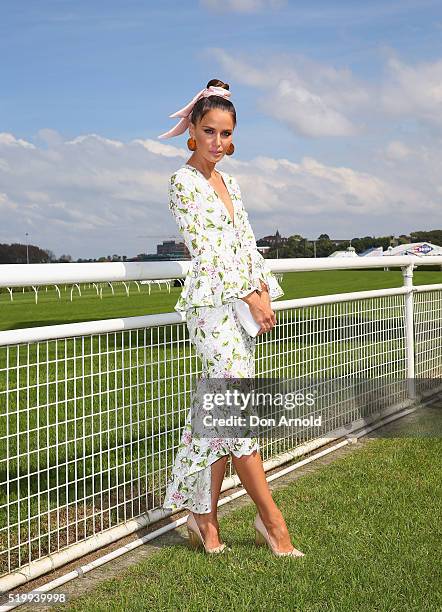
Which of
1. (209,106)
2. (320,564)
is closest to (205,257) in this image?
(209,106)

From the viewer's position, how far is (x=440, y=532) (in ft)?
12.6

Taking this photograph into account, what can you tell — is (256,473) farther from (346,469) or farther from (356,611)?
(346,469)

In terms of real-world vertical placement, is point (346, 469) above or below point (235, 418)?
below

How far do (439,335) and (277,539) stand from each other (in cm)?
445

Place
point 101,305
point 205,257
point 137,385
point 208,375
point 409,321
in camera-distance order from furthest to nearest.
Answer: point 101,305 → point 409,321 → point 137,385 → point 208,375 → point 205,257

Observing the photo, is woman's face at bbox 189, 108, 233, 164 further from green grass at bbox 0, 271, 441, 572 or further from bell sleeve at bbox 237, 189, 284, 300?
green grass at bbox 0, 271, 441, 572

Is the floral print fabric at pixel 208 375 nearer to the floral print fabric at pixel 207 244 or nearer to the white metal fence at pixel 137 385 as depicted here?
the floral print fabric at pixel 207 244

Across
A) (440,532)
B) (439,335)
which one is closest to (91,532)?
(440,532)

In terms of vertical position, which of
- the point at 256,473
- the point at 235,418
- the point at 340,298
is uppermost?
the point at 340,298

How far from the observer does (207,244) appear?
337cm

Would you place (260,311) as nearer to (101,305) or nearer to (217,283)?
(217,283)

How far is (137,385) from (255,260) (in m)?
0.82

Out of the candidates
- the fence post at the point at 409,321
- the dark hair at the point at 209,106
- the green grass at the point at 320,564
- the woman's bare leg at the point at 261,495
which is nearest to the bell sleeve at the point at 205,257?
the dark hair at the point at 209,106

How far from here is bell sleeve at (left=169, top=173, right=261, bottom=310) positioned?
3355mm
